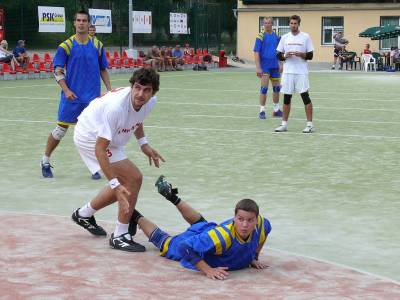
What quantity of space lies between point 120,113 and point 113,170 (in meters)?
0.55

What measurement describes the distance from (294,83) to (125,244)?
8.78m

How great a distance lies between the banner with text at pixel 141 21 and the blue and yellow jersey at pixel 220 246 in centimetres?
3658

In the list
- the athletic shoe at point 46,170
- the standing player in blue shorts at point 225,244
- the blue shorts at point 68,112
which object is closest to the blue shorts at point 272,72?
the blue shorts at point 68,112

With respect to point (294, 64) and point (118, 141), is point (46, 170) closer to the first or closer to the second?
point (118, 141)

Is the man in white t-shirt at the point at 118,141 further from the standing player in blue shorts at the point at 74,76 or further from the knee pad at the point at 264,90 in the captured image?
the knee pad at the point at 264,90

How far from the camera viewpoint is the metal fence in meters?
36.4

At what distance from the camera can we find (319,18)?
53.9 metres

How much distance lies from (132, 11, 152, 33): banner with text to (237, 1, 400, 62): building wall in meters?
12.5

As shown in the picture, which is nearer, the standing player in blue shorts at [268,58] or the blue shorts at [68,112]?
the blue shorts at [68,112]

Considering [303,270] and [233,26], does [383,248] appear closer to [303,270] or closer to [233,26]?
[303,270]

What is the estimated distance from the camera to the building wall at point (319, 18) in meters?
52.6

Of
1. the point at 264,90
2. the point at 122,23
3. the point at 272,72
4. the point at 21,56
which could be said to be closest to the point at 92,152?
the point at 264,90

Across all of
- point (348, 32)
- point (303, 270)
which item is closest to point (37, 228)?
point (303, 270)

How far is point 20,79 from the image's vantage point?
1247 inches
